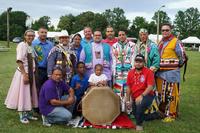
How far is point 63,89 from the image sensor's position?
729cm

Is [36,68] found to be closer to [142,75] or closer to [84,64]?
[84,64]

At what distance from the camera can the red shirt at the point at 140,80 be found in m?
7.12

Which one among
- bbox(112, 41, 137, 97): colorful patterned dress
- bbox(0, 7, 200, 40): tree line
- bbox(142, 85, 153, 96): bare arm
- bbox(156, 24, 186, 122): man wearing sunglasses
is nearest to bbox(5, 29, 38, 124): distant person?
bbox(112, 41, 137, 97): colorful patterned dress

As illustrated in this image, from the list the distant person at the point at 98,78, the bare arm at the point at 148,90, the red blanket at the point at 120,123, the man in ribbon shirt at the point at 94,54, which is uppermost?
the man in ribbon shirt at the point at 94,54

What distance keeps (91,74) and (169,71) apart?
5.10 feet

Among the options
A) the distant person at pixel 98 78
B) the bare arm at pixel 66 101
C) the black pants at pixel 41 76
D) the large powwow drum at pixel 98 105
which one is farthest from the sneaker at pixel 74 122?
the black pants at pixel 41 76

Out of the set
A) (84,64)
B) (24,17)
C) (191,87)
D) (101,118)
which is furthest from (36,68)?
(24,17)

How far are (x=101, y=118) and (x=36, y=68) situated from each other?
1.57 metres

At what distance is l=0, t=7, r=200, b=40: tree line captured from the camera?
82.1m

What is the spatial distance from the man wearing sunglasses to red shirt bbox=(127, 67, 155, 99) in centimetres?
75

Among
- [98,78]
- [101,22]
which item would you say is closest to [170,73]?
[98,78]

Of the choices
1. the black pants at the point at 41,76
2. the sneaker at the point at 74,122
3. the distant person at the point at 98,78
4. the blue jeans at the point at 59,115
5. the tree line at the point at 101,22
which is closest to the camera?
the blue jeans at the point at 59,115

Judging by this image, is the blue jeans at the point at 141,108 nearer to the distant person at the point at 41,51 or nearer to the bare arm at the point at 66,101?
the bare arm at the point at 66,101

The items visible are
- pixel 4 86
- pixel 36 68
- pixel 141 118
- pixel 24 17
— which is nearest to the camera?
pixel 141 118
